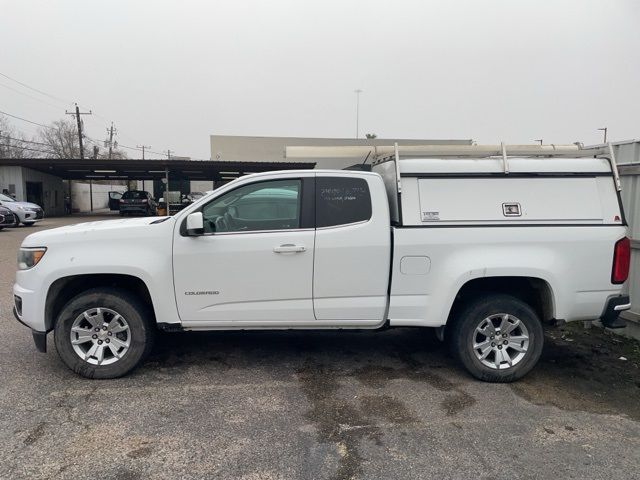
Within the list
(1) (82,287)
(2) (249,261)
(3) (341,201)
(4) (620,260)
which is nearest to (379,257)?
(3) (341,201)

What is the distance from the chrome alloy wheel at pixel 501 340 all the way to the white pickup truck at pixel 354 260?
1 centimetres

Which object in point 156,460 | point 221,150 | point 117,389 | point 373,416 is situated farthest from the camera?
point 221,150

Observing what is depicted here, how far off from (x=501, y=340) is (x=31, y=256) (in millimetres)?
4432

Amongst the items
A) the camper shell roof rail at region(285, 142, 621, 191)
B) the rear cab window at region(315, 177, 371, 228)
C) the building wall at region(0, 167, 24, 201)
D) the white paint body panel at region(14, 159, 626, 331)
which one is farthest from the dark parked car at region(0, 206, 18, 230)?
the rear cab window at region(315, 177, 371, 228)

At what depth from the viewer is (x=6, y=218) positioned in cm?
1852

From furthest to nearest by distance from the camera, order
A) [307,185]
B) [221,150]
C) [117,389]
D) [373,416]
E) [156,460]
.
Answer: [221,150] < [307,185] < [117,389] < [373,416] < [156,460]

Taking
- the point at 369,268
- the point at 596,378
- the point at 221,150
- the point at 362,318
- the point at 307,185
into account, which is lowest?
the point at 596,378

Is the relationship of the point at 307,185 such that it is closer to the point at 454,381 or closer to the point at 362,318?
the point at 362,318

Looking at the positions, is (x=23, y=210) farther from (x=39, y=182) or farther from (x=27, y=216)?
(x=39, y=182)

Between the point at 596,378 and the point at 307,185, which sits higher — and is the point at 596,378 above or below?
below

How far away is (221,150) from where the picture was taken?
103ft

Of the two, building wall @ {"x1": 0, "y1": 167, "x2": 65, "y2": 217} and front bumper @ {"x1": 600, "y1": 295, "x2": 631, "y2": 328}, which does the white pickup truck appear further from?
building wall @ {"x1": 0, "y1": 167, "x2": 65, "y2": 217}

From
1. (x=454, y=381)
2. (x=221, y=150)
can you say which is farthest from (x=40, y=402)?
(x=221, y=150)

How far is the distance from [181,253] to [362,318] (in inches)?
69.6
